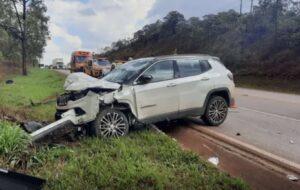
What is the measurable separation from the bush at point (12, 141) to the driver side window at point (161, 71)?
3368 millimetres

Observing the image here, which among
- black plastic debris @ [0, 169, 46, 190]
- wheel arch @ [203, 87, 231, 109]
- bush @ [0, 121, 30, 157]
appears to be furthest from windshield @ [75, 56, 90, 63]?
black plastic debris @ [0, 169, 46, 190]

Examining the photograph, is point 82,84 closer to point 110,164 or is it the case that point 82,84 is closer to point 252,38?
point 110,164

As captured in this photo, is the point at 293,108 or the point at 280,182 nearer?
the point at 280,182

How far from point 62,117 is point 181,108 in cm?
285

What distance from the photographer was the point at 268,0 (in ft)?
120

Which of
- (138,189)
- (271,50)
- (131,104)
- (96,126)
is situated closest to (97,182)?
(138,189)

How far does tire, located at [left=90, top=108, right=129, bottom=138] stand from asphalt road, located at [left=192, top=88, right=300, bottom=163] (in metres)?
2.63

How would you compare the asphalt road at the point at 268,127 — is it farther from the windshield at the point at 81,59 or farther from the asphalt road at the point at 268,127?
the windshield at the point at 81,59

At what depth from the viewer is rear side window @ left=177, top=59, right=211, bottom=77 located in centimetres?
1001

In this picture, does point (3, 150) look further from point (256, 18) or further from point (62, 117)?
point (256, 18)

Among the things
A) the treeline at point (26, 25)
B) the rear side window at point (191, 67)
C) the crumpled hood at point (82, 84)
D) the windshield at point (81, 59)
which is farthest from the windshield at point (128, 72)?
the treeline at point (26, 25)

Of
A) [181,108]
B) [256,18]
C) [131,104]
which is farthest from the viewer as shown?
[256,18]

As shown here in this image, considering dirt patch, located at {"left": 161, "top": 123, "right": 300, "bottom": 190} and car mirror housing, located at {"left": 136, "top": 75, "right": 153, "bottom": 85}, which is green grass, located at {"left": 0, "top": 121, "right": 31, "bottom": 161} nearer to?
car mirror housing, located at {"left": 136, "top": 75, "right": 153, "bottom": 85}

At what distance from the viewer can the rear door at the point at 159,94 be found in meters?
9.09
